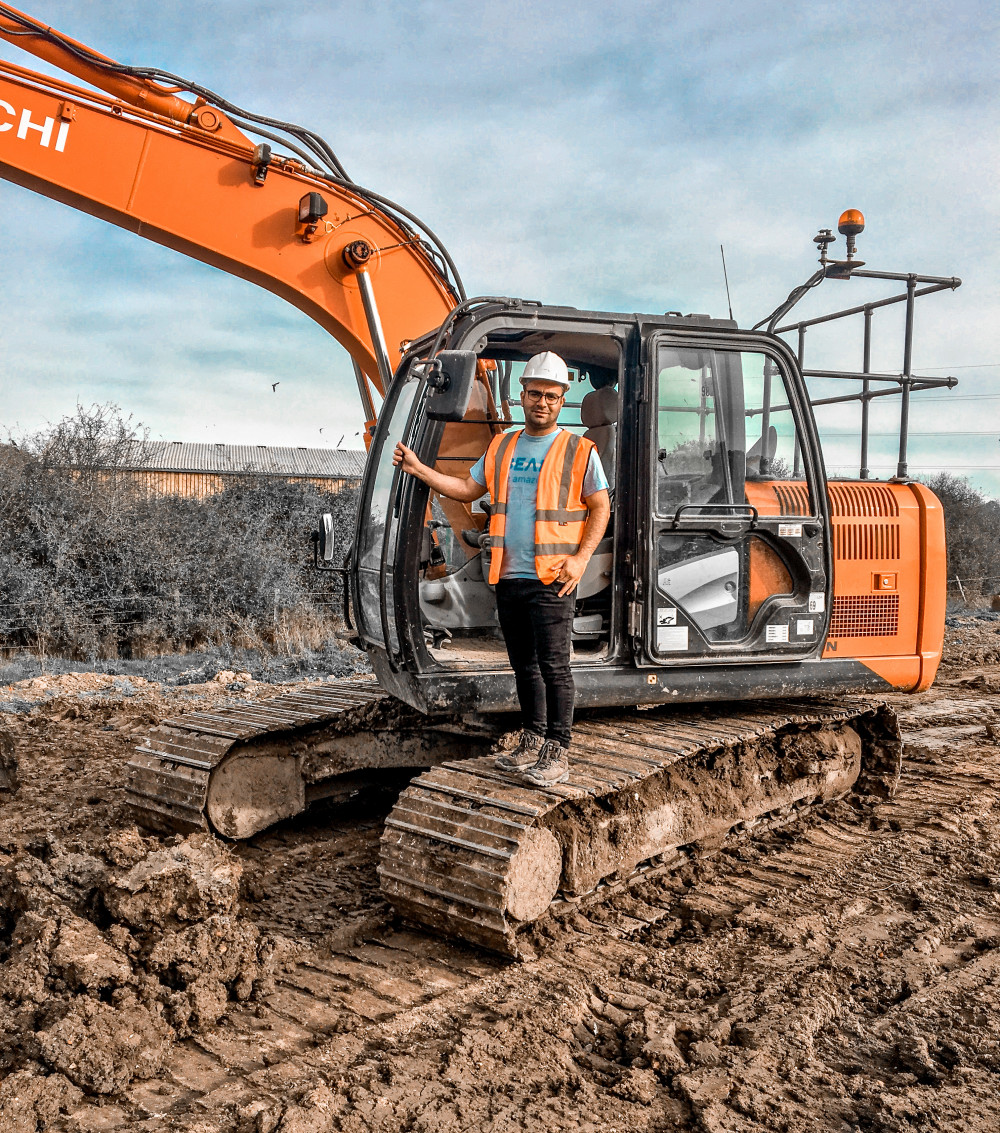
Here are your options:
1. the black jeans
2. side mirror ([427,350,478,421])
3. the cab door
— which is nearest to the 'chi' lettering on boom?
side mirror ([427,350,478,421])

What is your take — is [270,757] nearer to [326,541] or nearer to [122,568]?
[326,541]

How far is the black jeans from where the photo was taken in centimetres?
384

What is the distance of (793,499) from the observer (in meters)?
4.79

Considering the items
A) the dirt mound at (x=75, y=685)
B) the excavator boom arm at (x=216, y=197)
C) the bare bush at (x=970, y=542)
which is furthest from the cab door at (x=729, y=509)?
the bare bush at (x=970, y=542)

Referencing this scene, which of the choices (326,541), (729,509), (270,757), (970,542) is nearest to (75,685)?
(270,757)

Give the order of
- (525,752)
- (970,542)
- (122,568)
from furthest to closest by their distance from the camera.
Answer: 1. (970,542)
2. (122,568)
3. (525,752)

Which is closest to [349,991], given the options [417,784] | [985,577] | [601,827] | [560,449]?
[417,784]

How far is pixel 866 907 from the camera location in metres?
4.21

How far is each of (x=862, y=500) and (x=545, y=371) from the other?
88.2 inches

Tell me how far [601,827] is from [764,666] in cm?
127

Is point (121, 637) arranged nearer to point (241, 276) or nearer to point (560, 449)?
point (241, 276)

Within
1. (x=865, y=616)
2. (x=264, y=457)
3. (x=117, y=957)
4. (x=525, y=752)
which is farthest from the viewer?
(x=264, y=457)

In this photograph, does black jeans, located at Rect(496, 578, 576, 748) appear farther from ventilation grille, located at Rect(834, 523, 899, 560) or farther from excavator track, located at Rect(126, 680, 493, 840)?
ventilation grille, located at Rect(834, 523, 899, 560)

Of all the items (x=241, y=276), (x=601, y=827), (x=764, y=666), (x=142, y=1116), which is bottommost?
(x=142, y=1116)
